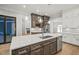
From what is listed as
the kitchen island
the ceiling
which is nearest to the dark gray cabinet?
the kitchen island

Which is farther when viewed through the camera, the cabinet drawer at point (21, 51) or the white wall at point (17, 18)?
the white wall at point (17, 18)

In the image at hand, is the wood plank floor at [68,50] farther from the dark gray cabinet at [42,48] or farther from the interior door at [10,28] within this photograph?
the interior door at [10,28]

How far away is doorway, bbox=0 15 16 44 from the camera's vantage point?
1.87 meters

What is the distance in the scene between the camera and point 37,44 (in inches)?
76.2

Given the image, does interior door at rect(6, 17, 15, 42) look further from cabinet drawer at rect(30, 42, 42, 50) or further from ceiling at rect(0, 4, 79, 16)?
cabinet drawer at rect(30, 42, 42, 50)

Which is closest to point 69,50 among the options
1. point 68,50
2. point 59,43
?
point 68,50

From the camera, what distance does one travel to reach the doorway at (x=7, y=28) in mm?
1874

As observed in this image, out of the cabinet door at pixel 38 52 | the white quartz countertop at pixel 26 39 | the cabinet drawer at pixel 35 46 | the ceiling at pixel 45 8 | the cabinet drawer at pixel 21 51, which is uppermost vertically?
the ceiling at pixel 45 8

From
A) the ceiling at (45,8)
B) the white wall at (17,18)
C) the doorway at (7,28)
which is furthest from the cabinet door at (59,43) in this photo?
the doorway at (7,28)

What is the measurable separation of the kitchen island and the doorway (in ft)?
0.34

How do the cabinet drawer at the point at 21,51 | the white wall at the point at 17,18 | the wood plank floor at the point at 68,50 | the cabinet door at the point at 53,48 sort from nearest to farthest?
the cabinet drawer at the point at 21,51, the white wall at the point at 17,18, the wood plank floor at the point at 68,50, the cabinet door at the point at 53,48

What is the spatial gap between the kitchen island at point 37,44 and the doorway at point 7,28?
0.10 metres

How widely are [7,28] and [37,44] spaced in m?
0.62

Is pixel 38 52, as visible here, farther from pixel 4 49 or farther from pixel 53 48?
pixel 4 49
